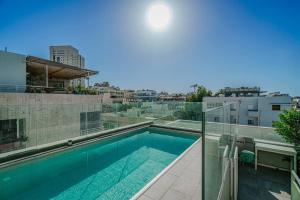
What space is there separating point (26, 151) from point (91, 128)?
2.85m

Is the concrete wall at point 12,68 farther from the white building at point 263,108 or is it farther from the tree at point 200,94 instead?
the tree at point 200,94

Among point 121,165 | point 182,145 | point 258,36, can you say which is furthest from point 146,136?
point 258,36

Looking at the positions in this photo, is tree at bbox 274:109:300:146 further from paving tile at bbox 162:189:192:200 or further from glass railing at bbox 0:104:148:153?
glass railing at bbox 0:104:148:153

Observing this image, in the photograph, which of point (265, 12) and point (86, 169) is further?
point (265, 12)

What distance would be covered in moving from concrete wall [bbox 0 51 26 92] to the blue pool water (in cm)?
427

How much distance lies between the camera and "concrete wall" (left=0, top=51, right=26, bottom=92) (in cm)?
762

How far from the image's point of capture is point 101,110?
847 centimetres

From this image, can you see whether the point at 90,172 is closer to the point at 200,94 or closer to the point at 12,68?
the point at 12,68

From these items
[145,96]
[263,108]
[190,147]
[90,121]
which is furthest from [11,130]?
[145,96]

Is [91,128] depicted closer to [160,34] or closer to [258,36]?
[160,34]

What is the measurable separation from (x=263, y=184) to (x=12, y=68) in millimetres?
11422

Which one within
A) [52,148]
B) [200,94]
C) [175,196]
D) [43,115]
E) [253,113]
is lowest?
[52,148]

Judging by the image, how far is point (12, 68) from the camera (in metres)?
7.88

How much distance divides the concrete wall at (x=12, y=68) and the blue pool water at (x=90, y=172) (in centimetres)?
427
